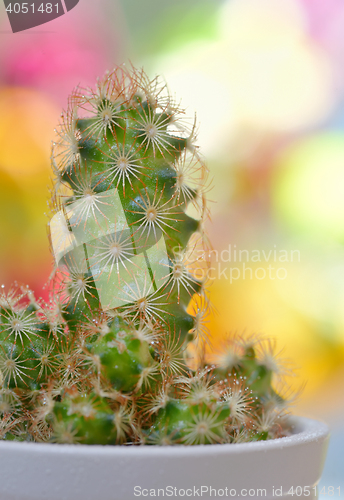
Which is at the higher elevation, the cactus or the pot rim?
the cactus

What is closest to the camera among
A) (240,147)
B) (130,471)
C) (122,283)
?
(130,471)

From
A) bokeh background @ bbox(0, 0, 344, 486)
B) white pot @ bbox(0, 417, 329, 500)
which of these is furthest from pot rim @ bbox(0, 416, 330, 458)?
bokeh background @ bbox(0, 0, 344, 486)

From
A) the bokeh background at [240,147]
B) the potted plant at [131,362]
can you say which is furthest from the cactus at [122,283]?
the bokeh background at [240,147]

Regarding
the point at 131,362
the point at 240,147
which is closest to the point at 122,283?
the point at 131,362

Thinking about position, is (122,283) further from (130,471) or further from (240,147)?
(240,147)

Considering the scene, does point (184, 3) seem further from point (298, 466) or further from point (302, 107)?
point (298, 466)

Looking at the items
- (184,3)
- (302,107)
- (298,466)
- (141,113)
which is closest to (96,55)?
(184,3)

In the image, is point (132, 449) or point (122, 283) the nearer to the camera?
point (132, 449)

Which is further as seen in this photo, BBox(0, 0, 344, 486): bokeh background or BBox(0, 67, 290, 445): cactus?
BBox(0, 0, 344, 486): bokeh background

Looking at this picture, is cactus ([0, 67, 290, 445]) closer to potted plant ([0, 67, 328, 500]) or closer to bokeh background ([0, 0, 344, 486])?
potted plant ([0, 67, 328, 500])
